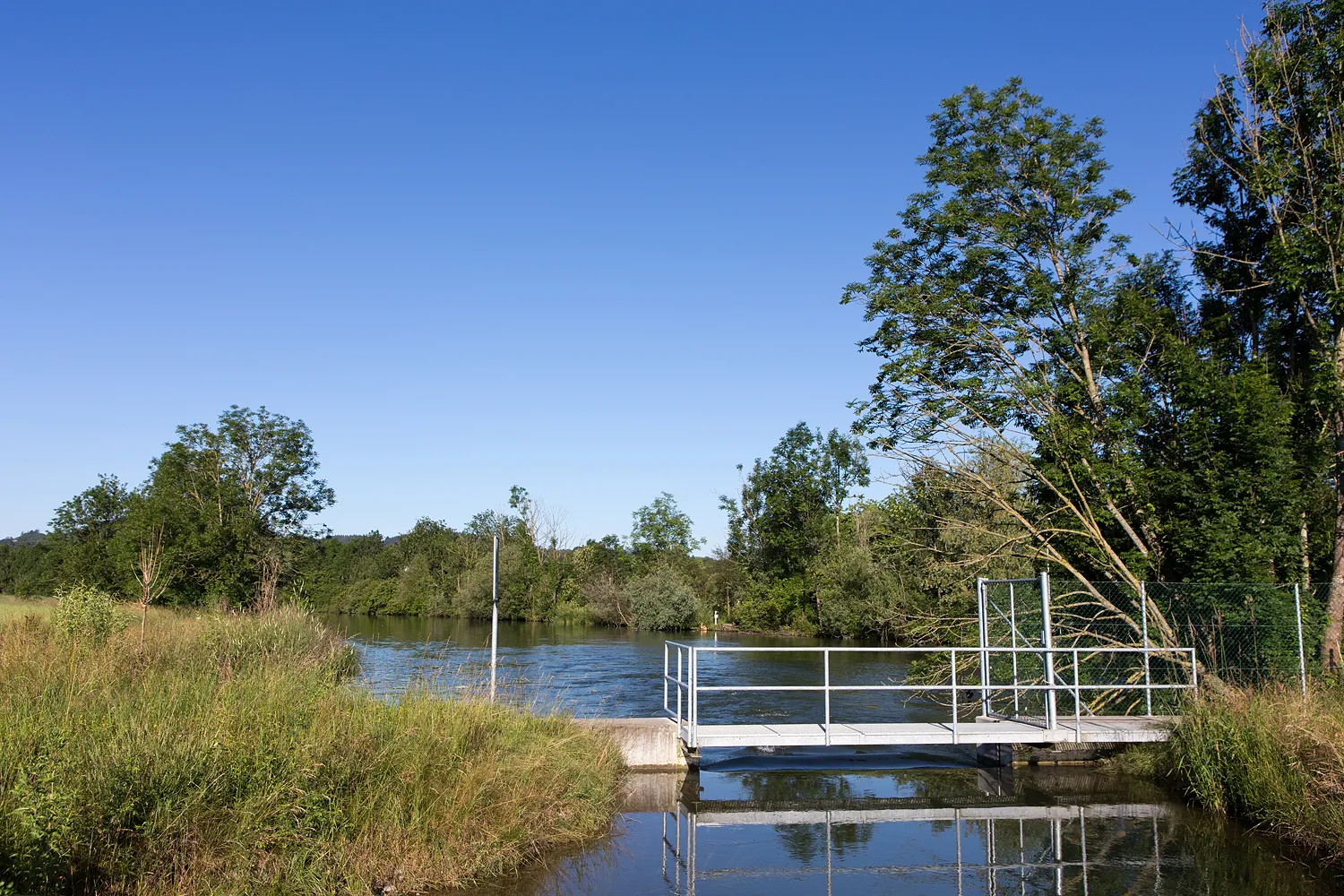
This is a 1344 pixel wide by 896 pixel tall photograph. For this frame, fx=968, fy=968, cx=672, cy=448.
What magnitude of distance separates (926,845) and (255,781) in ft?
21.5

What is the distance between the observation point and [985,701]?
46.6 ft

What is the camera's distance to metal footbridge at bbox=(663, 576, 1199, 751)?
12539mm

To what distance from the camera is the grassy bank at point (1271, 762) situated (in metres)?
9.02

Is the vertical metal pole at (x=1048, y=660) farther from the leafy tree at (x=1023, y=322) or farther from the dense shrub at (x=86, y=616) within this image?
the dense shrub at (x=86, y=616)

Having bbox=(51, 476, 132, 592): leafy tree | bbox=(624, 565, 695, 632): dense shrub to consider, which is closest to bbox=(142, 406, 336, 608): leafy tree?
bbox=(51, 476, 132, 592): leafy tree

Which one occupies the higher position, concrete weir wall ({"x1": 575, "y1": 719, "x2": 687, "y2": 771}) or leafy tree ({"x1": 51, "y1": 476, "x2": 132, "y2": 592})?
leafy tree ({"x1": 51, "y1": 476, "x2": 132, "y2": 592})

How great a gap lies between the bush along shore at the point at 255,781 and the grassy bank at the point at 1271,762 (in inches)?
267

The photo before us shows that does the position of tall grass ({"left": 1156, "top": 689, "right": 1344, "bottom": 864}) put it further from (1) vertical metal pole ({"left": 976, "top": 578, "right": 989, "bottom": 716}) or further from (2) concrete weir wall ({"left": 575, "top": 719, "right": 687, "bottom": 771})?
(2) concrete weir wall ({"left": 575, "top": 719, "right": 687, "bottom": 771})

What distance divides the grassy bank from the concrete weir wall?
6181 millimetres

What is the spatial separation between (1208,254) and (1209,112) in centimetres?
269

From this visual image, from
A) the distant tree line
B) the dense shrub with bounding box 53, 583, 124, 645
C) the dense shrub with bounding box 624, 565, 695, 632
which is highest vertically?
the distant tree line

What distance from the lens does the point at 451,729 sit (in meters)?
8.90

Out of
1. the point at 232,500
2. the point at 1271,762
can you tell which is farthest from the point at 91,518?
the point at 1271,762

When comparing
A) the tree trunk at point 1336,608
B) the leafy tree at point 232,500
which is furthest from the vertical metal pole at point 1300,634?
the leafy tree at point 232,500
